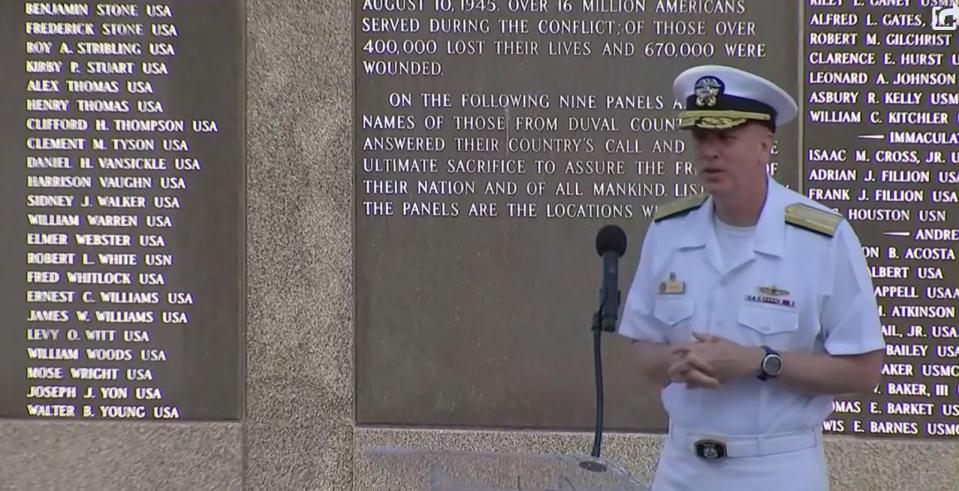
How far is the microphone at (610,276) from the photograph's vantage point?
7.82 feet

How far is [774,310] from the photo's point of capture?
2523mm

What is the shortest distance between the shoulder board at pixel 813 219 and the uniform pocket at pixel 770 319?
23 cm

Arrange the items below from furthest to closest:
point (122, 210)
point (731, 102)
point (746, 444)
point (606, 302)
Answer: point (122, 210) → point (731, 102) → point (746, 444) → point (606, 302)

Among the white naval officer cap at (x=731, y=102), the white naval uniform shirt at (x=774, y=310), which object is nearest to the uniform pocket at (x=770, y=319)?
the white naval uniform shirt at (x=774, y=310)

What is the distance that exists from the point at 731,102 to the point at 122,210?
3.16 m

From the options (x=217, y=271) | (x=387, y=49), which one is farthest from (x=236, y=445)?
(x=387, y=49)

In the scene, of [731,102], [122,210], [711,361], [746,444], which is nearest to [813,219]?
[731,102]

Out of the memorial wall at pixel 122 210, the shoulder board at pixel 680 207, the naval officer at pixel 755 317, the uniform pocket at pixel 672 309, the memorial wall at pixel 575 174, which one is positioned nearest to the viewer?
the naval officer at pixel 755 317

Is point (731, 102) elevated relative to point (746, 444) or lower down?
elevated

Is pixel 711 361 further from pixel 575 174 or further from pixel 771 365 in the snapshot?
pixel 575 174

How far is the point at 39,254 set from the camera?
4.71 m

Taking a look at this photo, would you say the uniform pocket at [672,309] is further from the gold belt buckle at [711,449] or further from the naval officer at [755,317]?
the gold belt buckle at [711,449]

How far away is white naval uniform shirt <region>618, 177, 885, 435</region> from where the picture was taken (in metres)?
2.52

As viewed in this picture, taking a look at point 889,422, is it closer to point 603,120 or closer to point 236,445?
point 603,120
